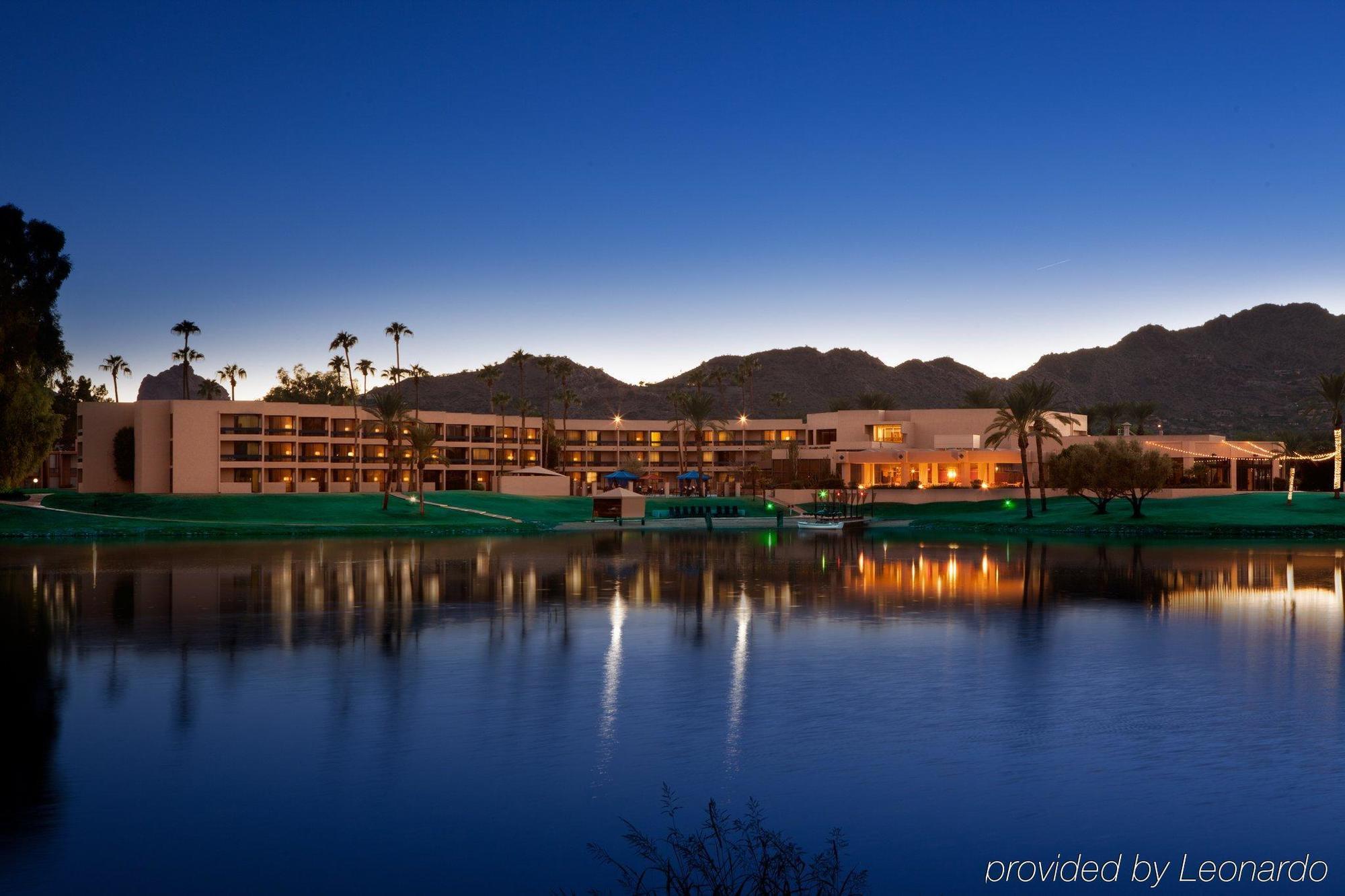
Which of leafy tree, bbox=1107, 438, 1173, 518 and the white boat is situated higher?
leafy tree, bbox=1107, 438, 1173, 518

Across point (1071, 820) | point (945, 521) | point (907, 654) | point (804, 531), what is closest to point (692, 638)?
point (907, 654)

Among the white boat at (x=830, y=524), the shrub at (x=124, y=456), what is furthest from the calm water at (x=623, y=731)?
the shrub at (x=124, y=456)

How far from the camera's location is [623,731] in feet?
47.2

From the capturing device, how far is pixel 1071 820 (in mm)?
10844

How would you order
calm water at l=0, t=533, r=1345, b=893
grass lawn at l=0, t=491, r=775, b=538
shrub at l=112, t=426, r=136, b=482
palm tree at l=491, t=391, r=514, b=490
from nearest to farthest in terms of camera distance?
calm water at l=0, t=533, r=1345, b=893, grass lawn at l=0, t=491, r=775, b=538, shrub at l=112, t=426, r=136, b=482, palm tree at l=491, t=391, r=514, b=490

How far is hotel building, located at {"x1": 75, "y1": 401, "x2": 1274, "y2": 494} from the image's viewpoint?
94125 millimetres

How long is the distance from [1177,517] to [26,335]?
230ft

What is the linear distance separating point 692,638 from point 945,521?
58.6 metres

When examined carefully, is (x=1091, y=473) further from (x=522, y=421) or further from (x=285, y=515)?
(x=522, y=421)

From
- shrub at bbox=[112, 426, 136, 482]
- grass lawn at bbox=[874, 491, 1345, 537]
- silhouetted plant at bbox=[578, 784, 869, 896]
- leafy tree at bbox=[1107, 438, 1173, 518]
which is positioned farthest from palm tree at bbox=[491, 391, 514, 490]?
silhouetted plant at bbox=[578, 784, 869, 896]

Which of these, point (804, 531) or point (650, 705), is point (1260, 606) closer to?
point (650, 705)

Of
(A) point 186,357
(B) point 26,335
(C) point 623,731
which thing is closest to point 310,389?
(A) point 186,357

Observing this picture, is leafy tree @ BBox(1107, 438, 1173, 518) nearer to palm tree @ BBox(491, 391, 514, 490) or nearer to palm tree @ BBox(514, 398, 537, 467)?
palm tree @ BBox(514, 398, 537, 467)

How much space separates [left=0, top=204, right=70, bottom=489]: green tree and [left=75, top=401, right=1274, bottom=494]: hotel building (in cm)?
2690
